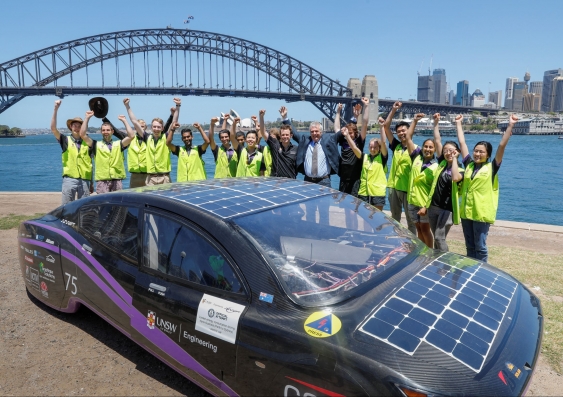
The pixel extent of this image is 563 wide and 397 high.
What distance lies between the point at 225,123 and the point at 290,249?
5.71 m

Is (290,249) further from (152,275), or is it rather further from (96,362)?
(96,362)

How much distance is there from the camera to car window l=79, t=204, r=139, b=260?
125 inches

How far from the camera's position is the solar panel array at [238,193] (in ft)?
9.65

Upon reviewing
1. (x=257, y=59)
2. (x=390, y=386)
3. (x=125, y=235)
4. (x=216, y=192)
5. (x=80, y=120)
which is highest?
(x=257, y=59)

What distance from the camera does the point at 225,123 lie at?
813 centimetres

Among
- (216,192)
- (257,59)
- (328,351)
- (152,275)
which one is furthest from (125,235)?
(257,59)

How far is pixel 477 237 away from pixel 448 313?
2.72 metres

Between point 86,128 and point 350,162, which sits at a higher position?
point 86,128

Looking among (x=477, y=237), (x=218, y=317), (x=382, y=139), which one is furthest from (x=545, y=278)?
(x=218, y=317)

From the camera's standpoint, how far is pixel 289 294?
2.40m

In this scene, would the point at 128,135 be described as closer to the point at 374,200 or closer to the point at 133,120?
the point at 133,120

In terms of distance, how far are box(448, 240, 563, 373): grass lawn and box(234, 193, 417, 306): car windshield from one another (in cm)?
144

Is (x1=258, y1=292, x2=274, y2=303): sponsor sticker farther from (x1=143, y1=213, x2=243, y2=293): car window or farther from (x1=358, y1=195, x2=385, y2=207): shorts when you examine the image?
(x1=358, y1=195, x2=385, y2=207): shorts

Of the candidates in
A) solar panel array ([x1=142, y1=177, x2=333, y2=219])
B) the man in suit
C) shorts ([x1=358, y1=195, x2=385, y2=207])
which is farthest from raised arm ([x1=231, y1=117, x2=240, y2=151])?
solar panel array ([x1=142, y1=177, x2=333, y2=219])
